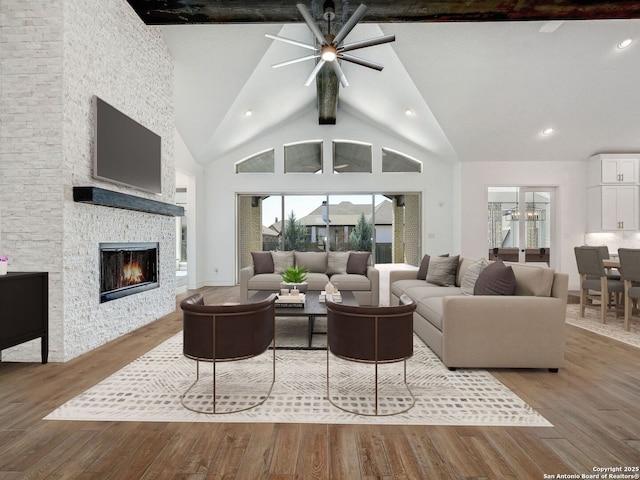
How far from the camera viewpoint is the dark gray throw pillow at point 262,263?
222 inches

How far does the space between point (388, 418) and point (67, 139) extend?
3634mm

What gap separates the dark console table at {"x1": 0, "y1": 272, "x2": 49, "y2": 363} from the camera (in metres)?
2.70

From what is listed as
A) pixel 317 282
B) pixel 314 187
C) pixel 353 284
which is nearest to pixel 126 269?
pixel 317 282

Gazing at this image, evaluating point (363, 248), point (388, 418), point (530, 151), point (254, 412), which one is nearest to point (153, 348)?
point (254, 412)

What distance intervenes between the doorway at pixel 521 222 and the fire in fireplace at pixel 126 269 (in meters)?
6.97

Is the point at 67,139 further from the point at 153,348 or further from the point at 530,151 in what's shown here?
the point at 530,151

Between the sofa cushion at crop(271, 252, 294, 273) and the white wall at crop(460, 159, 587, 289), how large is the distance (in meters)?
4.20

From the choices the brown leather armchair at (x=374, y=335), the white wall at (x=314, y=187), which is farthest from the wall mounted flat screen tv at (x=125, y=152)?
the white wall at (x=314, y=187)

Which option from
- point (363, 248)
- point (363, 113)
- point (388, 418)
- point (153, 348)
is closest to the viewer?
point (388, 418)

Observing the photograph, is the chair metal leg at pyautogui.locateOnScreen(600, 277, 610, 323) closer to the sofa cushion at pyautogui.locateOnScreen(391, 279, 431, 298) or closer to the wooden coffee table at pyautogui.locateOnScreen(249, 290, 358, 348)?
the sofa cushion at pyautogui.locateOnScreen(391, 279, 431, 298)

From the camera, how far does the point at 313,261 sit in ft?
19.4

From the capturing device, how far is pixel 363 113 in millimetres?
8047

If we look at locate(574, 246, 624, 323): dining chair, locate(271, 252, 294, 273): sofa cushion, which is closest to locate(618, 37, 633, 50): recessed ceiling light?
locate(574, 246, 624, 323): dining chair

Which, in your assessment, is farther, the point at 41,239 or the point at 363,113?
the point at 363,113
